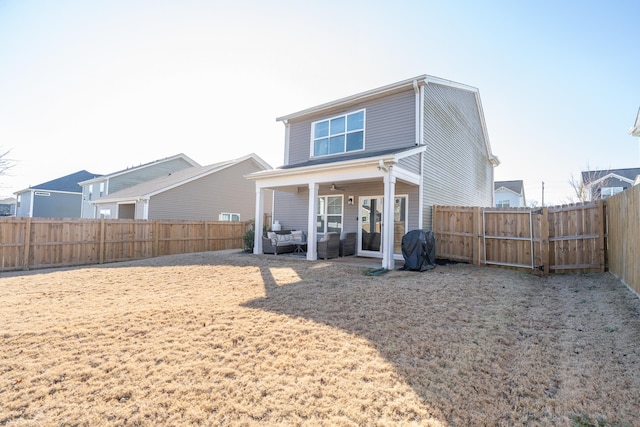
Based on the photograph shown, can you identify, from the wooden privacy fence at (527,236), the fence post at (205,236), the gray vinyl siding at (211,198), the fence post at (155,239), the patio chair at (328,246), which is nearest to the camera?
the wooden privacy fence at (527,236)

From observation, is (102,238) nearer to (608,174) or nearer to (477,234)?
(477,234)

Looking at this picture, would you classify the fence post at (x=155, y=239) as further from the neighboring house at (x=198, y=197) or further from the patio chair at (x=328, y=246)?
the patio chair at (x=328, y=246)

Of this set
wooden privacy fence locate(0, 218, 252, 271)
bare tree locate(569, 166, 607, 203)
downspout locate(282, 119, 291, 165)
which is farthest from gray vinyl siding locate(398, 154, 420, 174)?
bare tree locate(569, 166, 607, 203)

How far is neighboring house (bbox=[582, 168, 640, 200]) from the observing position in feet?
78.5

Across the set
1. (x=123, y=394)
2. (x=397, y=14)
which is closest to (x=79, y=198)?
(x=397, y=14)

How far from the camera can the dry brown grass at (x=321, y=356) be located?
2.18 meters

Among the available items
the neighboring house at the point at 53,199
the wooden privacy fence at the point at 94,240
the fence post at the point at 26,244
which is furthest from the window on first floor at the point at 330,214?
the neighboring house at the point at 53,199

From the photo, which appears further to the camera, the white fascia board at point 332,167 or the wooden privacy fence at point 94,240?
the wooden privacy fence at point 94,240

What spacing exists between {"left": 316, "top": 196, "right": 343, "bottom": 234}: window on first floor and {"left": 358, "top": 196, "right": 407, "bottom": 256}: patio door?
0.92 metres

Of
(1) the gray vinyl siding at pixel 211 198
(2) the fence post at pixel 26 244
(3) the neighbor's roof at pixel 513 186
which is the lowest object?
(2) the fence post at pixel 26 244

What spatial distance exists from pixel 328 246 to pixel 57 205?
2947 centimetres

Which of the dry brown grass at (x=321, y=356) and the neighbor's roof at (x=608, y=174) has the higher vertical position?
the neighbor's roof at (x=608, y=174)

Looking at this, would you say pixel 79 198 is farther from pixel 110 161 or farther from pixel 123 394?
pixel 123 394

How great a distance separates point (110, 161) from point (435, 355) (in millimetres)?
40284
